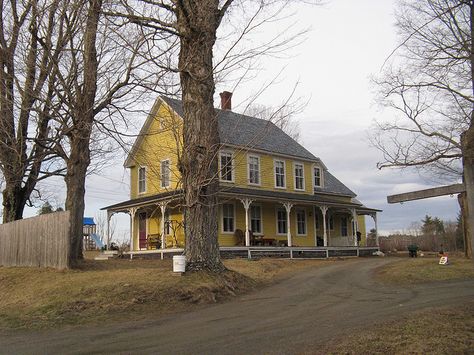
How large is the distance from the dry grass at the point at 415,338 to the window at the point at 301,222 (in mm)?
23724

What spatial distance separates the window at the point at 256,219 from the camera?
28953 mm

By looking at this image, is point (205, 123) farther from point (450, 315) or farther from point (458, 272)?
point (458, 272)

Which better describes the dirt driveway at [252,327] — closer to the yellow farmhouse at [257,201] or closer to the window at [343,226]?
the yellow farmhouse at [257,201]

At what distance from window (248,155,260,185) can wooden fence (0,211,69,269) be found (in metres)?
13.5

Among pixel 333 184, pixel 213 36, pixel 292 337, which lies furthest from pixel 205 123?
pixel 333 184

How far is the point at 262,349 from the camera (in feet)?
22.7

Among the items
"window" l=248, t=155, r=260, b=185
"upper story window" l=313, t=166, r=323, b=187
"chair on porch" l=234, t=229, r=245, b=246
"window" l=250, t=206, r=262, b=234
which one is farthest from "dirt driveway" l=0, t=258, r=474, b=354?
"upper story window" l=313, t=166, r=323, b=187

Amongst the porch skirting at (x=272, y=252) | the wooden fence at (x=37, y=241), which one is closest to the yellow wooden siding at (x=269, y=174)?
the porch skirting at (x=272, y=252)

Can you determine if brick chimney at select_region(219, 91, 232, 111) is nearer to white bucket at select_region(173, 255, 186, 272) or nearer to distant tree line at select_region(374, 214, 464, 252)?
white bucket at select_region(173, 255, 186, 272)

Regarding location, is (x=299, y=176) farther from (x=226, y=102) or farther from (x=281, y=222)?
(x=226, y=102)

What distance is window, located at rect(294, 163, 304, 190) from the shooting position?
105 ft

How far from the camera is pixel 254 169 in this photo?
2942cm

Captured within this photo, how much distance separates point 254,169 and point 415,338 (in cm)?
2281

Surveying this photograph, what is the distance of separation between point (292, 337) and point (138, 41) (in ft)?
28.7
